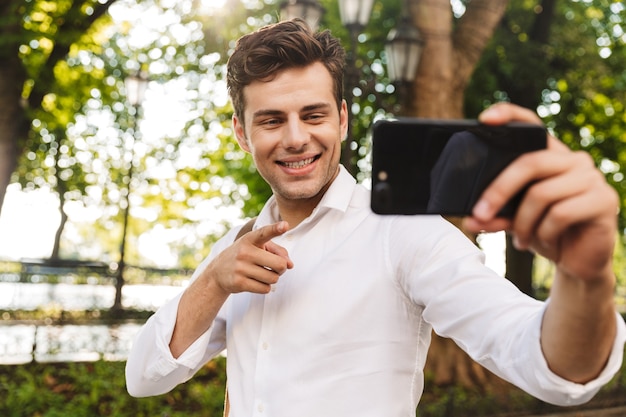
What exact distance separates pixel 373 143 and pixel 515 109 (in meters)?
0.26

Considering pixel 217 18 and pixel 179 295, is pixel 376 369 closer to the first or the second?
pixel 179 295

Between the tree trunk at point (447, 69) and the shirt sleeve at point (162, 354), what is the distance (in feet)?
20.7

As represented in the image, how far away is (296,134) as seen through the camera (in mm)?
1989

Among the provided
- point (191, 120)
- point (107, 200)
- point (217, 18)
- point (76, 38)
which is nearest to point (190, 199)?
point (107, 200)

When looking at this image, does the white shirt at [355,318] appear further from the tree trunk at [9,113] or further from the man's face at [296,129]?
the tree trunk at [9,113]

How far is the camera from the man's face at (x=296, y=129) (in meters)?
2.01

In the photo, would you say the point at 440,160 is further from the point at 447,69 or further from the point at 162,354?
the point at 447,69

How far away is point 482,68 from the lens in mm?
13164

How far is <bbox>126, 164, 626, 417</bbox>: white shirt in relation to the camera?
156cm

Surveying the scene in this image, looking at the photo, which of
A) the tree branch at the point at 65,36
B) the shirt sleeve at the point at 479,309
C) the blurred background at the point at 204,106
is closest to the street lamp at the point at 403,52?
the blurred background at the point at 204,106

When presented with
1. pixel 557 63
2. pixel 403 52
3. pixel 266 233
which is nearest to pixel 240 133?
pixel 266 233

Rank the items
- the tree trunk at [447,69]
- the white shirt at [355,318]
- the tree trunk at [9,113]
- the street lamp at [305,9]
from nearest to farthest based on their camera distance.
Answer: the white shirt at [355,318] < the street lamp at [305,9] < the tree trunk at [447,69] < the tree trunk at [9,113]

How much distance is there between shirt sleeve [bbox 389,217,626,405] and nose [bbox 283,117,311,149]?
381 mm

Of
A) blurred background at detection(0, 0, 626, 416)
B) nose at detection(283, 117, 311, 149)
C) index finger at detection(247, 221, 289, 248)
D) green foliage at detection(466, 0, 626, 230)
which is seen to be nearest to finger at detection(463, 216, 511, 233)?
index finger at detection(247, 221, 289, 248)
